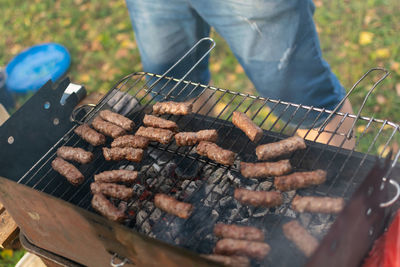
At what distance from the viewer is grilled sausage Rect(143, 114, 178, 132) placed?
8.73ft

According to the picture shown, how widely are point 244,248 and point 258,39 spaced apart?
57.6 inches

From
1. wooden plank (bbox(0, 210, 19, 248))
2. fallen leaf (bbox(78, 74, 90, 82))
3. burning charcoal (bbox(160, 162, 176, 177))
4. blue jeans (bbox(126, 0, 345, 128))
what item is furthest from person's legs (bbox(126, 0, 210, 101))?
fallen leaf (bbox(78, 74, 90, 82))

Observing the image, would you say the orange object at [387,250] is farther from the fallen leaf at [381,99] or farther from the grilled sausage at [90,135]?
the fallen leaf at [381,99]

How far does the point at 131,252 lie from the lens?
197 centimetres

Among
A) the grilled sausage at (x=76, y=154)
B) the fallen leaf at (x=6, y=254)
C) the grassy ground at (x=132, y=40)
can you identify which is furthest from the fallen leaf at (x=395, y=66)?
the fallen leaf at (x=6, y=254)

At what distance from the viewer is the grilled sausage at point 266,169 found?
226cm

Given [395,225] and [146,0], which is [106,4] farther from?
[395,225]

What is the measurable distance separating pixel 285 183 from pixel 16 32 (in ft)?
19.6

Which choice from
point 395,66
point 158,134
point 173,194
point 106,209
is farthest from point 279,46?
point 395,66

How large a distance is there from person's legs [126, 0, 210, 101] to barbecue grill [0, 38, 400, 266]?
0.53 meters

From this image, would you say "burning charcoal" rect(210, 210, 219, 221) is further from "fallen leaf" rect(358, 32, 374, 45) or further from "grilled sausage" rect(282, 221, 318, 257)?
"fallen leaf" rect(358, 32, 374, 45)

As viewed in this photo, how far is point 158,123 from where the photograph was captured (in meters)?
2.69

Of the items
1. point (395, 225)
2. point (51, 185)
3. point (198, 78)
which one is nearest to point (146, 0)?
point (198, 78)

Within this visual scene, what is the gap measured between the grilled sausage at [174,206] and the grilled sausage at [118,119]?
702 mm
